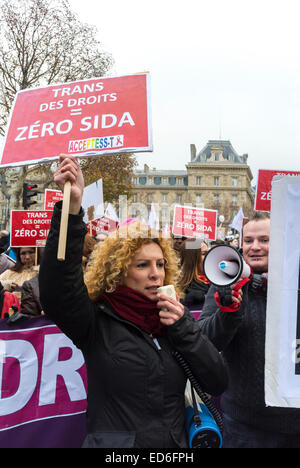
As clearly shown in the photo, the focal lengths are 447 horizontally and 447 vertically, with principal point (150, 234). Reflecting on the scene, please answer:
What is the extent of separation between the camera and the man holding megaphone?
198 cm

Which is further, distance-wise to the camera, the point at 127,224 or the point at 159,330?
the point at 127,224

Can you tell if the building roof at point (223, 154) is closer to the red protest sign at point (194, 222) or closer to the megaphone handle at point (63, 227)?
the red protest sign at point (194, 222)

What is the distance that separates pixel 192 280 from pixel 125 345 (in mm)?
2285

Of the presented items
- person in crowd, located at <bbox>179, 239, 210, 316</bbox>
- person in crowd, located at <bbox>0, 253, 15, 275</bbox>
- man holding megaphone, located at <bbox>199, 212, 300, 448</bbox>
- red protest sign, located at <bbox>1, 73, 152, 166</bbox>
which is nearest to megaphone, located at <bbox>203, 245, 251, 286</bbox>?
man holding megaphone, located at <bbox>199, 212, 300, 448</bbox>

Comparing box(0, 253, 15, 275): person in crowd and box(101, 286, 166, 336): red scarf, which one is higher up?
box(101, 286, 166, 336): red scarf

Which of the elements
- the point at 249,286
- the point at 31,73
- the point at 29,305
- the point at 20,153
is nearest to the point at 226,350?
the point at 249,286

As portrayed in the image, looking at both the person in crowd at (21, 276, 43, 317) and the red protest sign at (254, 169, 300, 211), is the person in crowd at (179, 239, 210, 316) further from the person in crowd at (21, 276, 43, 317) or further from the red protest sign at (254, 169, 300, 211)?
the red protest sign at (254, 169, 300, 211)

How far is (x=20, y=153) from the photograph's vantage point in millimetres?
3205

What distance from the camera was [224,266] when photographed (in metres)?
1.96

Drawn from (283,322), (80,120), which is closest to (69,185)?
(283,322)

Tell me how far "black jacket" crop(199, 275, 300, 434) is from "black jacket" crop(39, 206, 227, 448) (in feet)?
0.58

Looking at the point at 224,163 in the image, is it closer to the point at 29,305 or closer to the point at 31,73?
the point at 31,73

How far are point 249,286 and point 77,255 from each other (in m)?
0.93

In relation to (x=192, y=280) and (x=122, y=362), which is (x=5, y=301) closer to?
(x=192, y=280)
